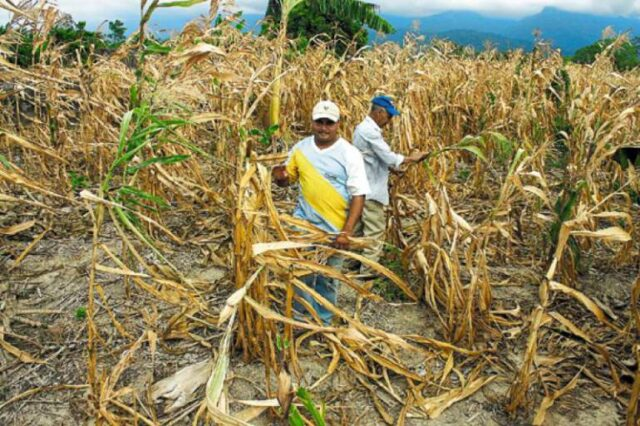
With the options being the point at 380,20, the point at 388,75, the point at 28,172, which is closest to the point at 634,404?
the point at 388,75

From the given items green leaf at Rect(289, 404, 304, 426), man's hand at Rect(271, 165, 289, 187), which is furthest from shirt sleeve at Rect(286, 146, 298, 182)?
green leaf at Rect(289, 404, 304, 426)

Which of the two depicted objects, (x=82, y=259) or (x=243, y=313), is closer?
(x=243, y=313)

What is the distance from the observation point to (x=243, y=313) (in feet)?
7.07

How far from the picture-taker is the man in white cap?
8.09 feet

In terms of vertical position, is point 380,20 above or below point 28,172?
above

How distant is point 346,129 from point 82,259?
97.1 inches

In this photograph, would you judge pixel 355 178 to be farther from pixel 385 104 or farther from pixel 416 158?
pixel 385 104

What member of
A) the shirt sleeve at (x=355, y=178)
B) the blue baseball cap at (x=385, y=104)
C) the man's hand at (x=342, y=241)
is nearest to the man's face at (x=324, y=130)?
the shirt sleeve at (x=355, y=178)

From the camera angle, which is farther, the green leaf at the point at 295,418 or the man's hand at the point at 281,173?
the man's hand at the point at 281,173

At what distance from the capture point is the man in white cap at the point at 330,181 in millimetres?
2467

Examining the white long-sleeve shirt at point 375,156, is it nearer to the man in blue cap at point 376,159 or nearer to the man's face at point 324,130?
the man in blue cap at point 376,159

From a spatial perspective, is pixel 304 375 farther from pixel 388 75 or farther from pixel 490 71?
pixel 490 71

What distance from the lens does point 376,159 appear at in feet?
10.5

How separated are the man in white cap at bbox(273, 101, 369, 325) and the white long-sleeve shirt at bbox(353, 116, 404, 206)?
611mm
